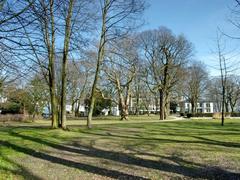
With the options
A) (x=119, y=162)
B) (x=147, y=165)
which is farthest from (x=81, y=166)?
(x=147, y=165)

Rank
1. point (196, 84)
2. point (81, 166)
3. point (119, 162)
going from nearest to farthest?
point (81, 166), point (119, 162), point (196, 84)

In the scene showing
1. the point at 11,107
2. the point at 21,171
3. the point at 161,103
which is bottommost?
the point at 21,171

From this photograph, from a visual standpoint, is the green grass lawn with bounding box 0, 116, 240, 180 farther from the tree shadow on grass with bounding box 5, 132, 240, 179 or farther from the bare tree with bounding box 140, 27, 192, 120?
the bare tree with bounding box 140, 27, 192, 120

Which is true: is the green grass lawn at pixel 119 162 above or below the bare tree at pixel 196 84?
below

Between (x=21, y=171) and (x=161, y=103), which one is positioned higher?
(x=161, y=103)

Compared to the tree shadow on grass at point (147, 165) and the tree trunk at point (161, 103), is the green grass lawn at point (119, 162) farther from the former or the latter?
the tree trunk at point (161, 103)

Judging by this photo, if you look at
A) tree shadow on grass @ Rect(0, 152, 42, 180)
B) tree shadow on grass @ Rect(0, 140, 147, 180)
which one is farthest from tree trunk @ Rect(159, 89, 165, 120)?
tree shadow on grass @ Rect(0, 152, 42, 180)

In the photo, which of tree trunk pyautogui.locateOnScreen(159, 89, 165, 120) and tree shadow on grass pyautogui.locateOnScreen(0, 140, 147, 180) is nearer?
tree shadow on grass pyautogui.locateOnScreen(0, 140, 147, 180)

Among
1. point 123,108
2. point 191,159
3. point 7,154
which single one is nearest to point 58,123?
point 7,154

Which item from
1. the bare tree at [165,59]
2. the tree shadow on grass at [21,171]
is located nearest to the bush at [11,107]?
the bare tree at [165,59]

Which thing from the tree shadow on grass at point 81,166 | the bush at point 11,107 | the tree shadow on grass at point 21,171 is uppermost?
the bush at point 11,107

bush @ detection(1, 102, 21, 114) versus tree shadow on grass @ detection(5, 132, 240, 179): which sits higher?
bush @ detection(1, 102, 21, 114)

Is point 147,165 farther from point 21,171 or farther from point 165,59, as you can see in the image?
point 165,59

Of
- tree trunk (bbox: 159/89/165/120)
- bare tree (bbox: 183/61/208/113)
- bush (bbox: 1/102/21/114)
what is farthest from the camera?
bare tree (bbox: 183/61/208/113)
